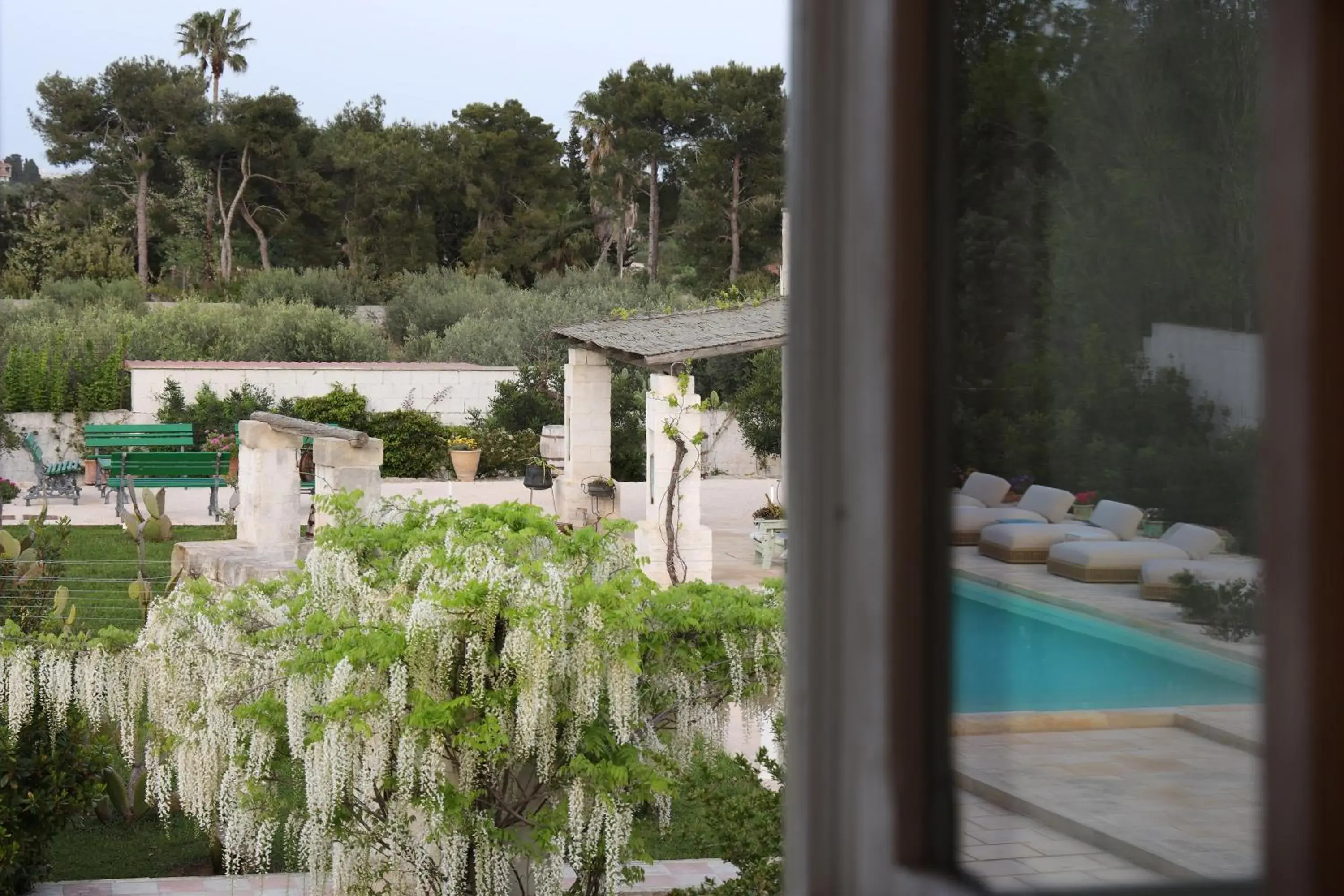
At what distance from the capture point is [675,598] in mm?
4371

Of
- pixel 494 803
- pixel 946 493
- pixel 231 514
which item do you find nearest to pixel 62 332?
pixel 231 514

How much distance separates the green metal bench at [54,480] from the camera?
1337 cm

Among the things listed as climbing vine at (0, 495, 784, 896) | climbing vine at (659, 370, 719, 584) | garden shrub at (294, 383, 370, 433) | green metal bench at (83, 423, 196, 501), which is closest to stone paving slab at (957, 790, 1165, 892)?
climbing vine at (0, 495, 784, 896)

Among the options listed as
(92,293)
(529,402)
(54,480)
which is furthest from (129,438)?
(92,293)

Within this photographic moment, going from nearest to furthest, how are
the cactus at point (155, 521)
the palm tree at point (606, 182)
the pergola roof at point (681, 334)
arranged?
1. the cactus at point (155, 521)
2. the pergola roof at point (681, 334)
3. the palm tree at point (606, 182)

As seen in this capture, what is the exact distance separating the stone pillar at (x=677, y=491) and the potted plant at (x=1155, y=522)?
9096 mm

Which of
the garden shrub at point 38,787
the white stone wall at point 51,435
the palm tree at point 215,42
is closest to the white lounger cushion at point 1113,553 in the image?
the garden shrub at point 38,787

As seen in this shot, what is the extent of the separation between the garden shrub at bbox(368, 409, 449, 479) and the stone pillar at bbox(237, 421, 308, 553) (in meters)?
6.75

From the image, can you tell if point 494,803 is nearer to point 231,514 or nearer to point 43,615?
point 43,615

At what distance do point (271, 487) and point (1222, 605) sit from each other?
8.61m

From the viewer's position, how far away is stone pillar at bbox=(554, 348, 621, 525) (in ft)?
40.3

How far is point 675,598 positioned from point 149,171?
27.0 m

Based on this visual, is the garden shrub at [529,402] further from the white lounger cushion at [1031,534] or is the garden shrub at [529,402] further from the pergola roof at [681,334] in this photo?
the white lounger cushion at [1031,534]

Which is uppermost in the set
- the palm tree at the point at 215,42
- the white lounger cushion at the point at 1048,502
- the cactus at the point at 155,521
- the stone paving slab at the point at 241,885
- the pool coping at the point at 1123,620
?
the palm tree at the point at 215,42
